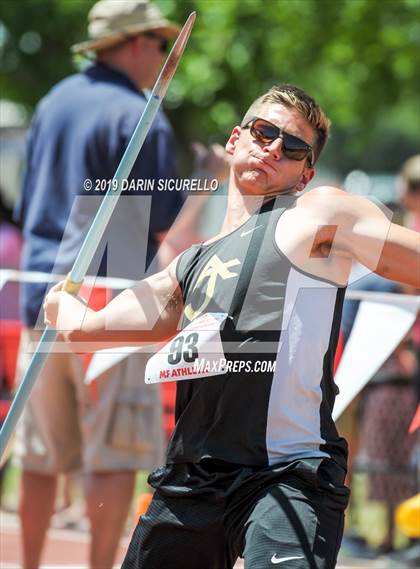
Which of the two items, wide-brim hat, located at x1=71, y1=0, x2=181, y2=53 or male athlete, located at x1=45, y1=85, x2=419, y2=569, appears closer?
male athlete, located at x1=45, y1=85, x2=419, y2=569

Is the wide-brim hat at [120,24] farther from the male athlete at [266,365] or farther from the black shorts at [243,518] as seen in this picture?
the black shorts at [243,518]

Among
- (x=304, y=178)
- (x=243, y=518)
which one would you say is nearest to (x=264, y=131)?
(x=304, y=178)

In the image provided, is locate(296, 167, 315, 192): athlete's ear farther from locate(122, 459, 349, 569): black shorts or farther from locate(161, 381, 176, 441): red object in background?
locate(161, 381, 176, 441): red object in background

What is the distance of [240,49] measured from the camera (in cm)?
1636

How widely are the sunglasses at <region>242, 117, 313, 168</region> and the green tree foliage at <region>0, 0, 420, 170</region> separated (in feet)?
39.7

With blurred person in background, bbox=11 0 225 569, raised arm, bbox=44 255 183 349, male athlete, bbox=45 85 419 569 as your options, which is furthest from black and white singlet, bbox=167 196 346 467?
blurred person in background, bbox=11 0 225 569

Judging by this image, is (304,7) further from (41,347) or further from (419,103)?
(41,347)

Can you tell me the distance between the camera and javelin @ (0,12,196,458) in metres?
3.35

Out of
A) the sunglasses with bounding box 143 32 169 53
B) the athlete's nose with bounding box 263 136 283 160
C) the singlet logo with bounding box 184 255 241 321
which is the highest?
the athlete's nose with bounding box 263 136 283 160

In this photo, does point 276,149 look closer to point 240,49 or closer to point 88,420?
point 88,420

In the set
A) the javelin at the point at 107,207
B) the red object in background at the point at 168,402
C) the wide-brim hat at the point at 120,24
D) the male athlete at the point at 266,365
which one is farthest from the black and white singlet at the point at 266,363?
the red object in background at the point at 168,402

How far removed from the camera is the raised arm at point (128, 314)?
11.5 feet

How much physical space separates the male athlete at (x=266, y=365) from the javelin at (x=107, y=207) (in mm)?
149

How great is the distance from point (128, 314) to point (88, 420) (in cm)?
188
